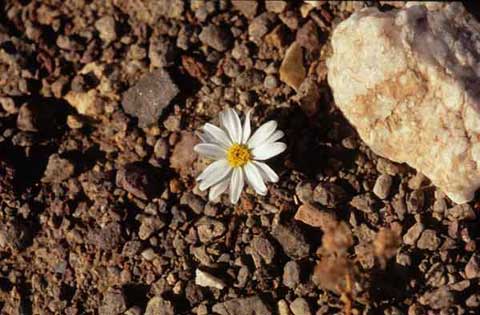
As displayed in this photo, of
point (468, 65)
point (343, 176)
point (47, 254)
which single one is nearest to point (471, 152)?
point (468, 65)

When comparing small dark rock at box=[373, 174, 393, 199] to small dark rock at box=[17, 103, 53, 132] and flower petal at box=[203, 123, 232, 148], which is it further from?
small dark rock at box=[17, 103, 53, 132]

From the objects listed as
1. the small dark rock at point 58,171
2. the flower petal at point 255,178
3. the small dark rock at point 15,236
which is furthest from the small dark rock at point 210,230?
the small dark rock at point 15,236

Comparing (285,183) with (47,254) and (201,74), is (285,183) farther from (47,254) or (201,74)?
(47,254)

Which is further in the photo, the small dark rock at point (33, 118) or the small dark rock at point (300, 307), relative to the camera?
the small dark rock at point (33, 118)

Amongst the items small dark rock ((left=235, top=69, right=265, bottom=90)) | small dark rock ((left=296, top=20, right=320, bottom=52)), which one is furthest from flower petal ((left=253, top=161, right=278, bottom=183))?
small dark rock ((left=296, top=20, right=320, bottom=52))

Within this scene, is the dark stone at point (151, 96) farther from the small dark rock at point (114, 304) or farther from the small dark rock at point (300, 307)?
the small dark rock at point (300, 307)

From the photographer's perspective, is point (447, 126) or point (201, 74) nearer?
point (447, 126)

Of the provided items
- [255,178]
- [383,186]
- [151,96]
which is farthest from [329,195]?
[151,96]
